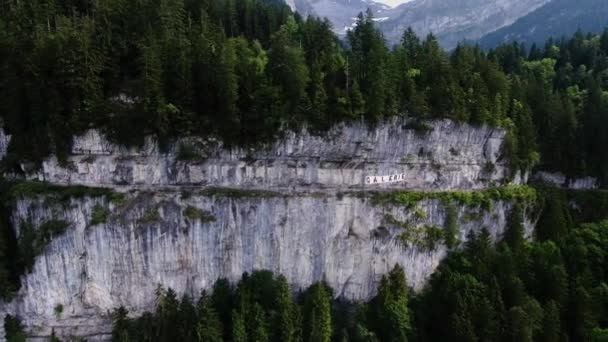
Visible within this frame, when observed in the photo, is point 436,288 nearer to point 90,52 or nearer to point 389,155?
point 389,155

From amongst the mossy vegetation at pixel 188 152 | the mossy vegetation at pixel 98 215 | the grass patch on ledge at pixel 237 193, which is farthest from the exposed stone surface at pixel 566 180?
the mossy vegetation at pixel 98 215

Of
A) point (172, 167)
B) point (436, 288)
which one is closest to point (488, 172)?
point (436, 288)

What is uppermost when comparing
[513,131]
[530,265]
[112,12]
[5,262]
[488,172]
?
[112,12]

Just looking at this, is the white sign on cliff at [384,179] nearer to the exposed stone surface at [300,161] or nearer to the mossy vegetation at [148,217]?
the exposed stone surface at [300,161]

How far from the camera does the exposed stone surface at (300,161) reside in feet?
122

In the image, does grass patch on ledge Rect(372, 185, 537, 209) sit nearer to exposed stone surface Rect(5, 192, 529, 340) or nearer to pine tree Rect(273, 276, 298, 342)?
exposed stone surface Rect(5, 192, 529, 340)

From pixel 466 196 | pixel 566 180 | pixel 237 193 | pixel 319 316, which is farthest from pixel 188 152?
pixel 566 180

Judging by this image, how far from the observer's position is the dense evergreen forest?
35.7 m

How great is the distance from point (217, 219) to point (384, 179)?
47.9ft

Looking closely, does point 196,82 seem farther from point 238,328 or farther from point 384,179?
point 238,328

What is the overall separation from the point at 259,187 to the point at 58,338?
2004 centimetres

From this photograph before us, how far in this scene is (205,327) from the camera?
34.9 m

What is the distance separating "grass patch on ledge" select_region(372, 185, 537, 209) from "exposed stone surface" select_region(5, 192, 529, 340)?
0.66m

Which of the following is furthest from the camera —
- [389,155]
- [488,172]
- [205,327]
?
[488,172]
